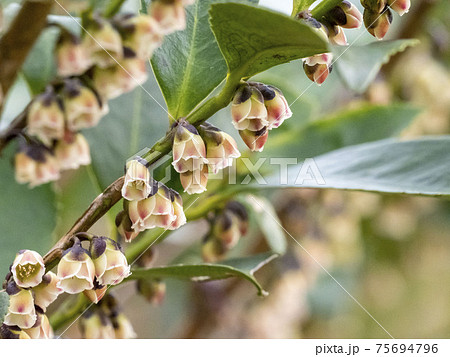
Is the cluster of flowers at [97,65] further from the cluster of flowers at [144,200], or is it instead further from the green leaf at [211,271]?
the green leaf at [211,271]

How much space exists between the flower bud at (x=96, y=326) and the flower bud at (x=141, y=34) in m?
0.27

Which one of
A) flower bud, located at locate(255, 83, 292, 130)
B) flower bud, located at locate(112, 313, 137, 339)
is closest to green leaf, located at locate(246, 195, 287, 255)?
flower bud, located at locate(112, 313, 137, 339)

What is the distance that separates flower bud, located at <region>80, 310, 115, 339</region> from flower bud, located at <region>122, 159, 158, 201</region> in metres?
0.18

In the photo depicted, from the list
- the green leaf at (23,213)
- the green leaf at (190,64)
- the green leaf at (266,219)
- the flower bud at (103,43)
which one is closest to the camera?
the flower bud at (103,43)

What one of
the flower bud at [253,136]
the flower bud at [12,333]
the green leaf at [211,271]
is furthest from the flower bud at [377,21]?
the flower bud at [12,333]

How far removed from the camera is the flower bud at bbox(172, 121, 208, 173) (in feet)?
1.33

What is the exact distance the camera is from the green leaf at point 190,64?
479 millimetres

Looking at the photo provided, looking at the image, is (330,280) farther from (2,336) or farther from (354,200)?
(2,336)

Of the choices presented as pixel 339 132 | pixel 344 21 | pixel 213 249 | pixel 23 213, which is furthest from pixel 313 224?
pixel 344 21

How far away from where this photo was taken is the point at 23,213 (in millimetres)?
619

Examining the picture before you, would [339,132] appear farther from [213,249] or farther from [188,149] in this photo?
[188,149]

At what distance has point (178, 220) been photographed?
43 cm

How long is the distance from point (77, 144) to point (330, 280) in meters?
1.03

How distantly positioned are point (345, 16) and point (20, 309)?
0.29 meters
